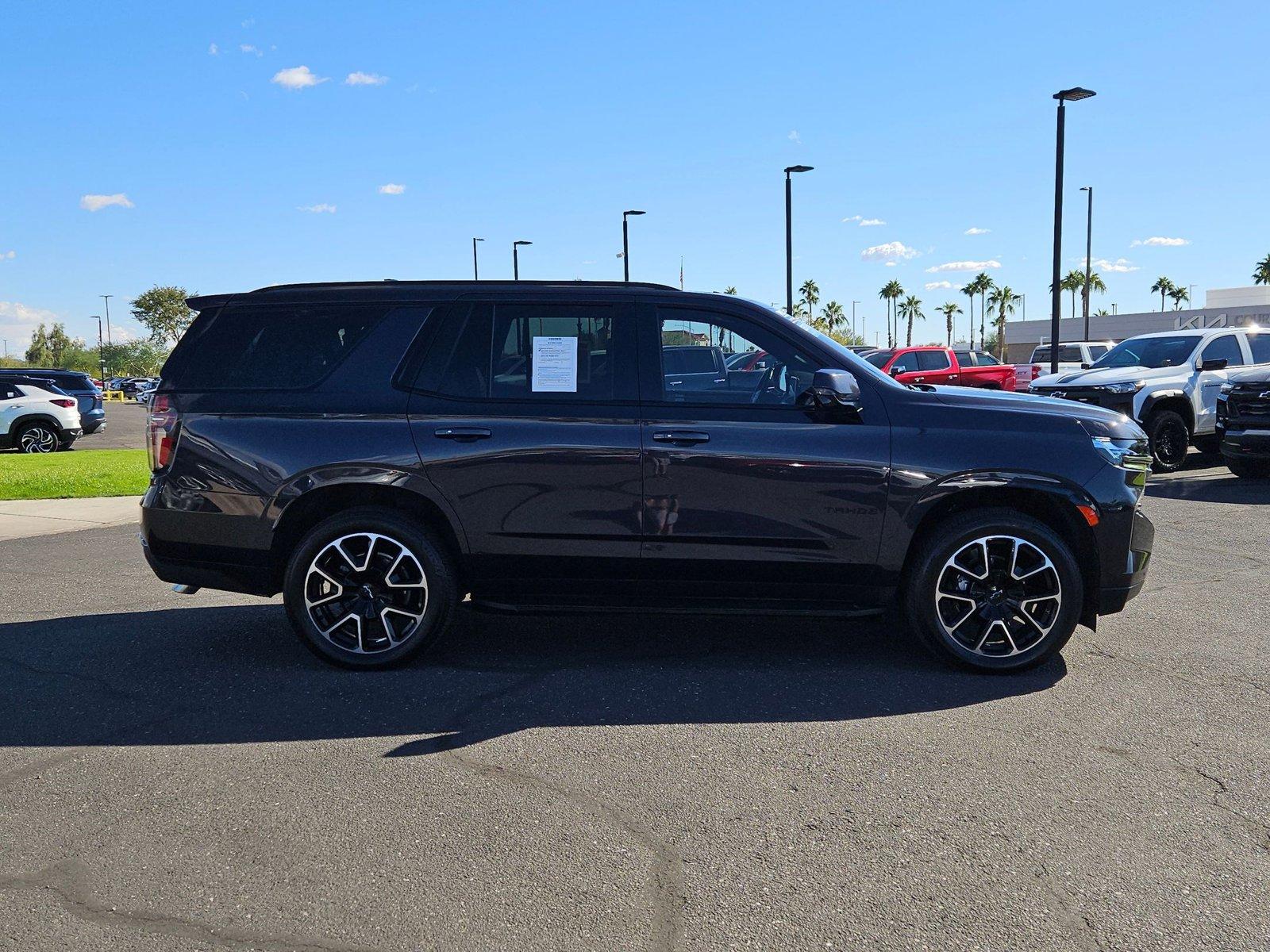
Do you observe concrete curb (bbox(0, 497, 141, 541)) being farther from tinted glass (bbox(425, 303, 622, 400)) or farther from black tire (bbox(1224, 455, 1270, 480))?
black tire (bbox(1224, 455, 1270, 480))

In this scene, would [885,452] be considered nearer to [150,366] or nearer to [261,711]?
[261,711]

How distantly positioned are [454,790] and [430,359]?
91.5 inches

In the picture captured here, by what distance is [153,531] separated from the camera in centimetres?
549

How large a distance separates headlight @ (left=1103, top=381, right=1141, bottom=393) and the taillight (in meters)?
12.7

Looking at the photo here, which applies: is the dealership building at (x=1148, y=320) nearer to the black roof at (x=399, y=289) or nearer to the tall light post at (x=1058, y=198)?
the tall light post at (x=1058, y=198)

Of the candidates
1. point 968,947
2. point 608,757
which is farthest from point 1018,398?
point 968,947

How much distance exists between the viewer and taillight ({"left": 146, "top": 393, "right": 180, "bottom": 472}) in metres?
5.43

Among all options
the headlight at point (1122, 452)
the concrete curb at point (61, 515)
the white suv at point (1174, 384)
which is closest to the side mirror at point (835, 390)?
the headlight at point (1122, 452)

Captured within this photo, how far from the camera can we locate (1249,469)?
1401cm

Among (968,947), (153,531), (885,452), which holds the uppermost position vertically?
(885,452)

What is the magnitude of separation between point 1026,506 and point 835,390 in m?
1.24

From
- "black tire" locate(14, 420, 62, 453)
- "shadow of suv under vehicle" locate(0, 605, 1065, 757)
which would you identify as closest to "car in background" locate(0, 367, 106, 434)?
"black tire" locate(14, 420, 62, 453)

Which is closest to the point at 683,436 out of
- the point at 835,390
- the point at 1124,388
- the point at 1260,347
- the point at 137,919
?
the point at 835,390

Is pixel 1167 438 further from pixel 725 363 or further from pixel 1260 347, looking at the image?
pixel 725 363
